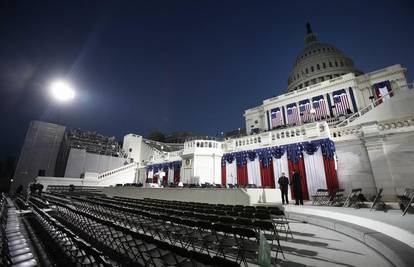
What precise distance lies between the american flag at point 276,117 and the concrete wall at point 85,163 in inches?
1134

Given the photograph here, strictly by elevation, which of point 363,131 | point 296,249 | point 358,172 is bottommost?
point 296,249

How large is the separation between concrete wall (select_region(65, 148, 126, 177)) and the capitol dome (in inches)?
1853

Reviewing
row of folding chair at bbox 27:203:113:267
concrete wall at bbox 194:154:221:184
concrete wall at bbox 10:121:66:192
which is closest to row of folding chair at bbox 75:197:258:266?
row of folding chair at bbox 27:203:113:267

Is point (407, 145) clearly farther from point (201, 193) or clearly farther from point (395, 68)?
point (395, 68)

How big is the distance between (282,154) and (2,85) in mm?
26328

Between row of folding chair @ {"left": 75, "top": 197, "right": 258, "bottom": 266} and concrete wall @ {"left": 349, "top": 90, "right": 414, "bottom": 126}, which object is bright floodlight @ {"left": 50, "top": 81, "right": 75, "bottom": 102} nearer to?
row of folding chair @ {"left": 75, "top": 197, "right": 258, "bottom": 266}

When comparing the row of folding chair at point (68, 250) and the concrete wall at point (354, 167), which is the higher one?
the concrete wall at point (354, 167)

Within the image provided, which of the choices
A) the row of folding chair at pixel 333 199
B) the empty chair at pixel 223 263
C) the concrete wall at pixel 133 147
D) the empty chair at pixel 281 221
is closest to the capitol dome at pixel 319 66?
the concrete wall at pixel 133 147

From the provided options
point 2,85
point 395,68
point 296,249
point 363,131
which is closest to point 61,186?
point 2,85

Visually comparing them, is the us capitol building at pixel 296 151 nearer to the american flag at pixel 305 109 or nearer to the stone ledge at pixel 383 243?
the american flag at pixel 305 109

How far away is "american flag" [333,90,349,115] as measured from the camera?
2814 centimetres

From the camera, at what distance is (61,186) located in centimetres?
2139

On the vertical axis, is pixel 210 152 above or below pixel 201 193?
above

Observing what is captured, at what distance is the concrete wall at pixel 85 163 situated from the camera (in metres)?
25.0
